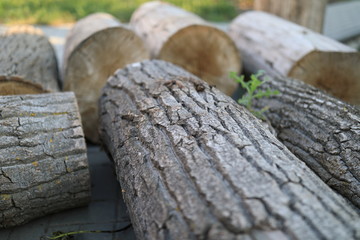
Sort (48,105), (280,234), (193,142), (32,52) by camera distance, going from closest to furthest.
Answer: (280,234) < (193,142) < (48,105) < (32,52)

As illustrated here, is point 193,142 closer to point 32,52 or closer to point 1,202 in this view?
point 1,202

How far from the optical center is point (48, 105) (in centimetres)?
256

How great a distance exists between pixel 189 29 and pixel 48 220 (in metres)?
2.03

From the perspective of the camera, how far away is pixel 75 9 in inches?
336

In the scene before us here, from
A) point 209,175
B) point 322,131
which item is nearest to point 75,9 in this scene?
point 322,131

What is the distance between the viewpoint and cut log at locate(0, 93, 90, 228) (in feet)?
7.45

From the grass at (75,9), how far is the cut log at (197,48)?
4.64 m

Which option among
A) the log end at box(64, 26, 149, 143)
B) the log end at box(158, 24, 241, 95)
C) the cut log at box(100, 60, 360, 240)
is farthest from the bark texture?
the log end at box(64, 26, 149, 143)

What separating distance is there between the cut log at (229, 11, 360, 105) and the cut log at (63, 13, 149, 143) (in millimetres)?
1214

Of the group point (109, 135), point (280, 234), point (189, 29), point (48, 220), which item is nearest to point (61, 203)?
point (48, 220)

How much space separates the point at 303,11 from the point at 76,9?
5.41 meters

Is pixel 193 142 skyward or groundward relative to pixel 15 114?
skyward

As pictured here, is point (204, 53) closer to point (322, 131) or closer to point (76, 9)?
point (322, 131)

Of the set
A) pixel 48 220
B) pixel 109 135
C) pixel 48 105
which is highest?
pixel 48 105
